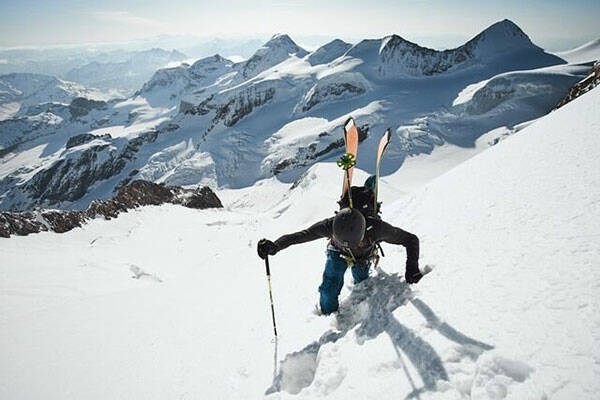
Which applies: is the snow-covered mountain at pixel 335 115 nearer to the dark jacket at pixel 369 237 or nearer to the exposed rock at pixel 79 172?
the exposed rock at pixel 79 172

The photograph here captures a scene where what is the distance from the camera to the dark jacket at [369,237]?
4.70 meters

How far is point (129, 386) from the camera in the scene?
435 cm

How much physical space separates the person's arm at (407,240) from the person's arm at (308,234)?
2.56ft

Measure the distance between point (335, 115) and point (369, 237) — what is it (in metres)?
92.2

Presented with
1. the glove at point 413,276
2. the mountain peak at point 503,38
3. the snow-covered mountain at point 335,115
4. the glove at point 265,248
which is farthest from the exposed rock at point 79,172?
the glove at point 413,276

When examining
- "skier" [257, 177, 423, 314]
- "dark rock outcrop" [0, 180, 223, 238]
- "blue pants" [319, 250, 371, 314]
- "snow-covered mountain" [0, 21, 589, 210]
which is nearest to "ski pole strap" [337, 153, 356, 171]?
"skier" [257, 177, 423, 314]

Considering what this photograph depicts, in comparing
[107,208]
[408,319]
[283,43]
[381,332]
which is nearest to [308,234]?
[381,332]

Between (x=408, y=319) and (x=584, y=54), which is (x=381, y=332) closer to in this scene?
(x=408, y=319)

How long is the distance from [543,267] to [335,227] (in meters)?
2.34

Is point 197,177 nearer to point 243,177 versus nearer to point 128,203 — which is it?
point 243,177

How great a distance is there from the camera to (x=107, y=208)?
27453mm

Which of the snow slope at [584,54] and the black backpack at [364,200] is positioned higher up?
Answer: the snow slope at [584,54]

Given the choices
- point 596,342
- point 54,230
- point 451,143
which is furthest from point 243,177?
point 596,342

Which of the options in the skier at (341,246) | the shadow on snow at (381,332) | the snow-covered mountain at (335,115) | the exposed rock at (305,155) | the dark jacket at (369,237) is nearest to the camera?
the shadow on snow at (381,332)
